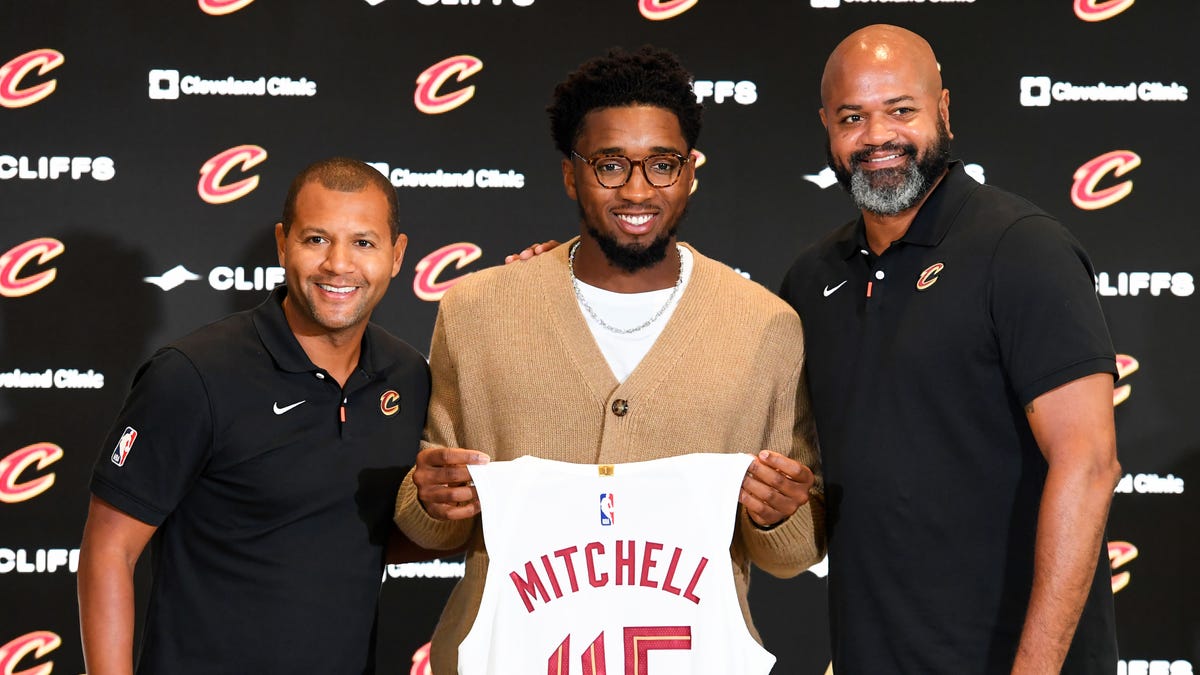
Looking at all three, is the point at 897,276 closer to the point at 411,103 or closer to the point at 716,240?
the point at 716,240

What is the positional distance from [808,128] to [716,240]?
510 mm

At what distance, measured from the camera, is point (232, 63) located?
379 cm

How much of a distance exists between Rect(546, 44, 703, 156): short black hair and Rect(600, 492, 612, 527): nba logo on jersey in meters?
0.73

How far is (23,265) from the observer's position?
3.78 metres

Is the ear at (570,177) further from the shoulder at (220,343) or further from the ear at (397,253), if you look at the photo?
the shoulder at (220,343)

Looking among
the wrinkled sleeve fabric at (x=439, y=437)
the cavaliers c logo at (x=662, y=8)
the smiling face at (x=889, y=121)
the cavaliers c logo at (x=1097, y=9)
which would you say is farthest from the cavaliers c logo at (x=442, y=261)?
Result: the cavaliers c logo at (x=1097, y=9)

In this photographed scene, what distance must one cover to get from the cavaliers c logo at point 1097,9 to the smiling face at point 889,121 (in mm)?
1966

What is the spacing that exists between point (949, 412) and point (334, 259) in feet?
3.95

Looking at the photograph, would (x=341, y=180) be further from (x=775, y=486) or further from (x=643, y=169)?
(x=775, y=486)

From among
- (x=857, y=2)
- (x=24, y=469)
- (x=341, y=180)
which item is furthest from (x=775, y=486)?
(x=24, y=469)

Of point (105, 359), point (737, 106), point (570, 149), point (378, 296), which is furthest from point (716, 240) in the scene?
point (105, 359)

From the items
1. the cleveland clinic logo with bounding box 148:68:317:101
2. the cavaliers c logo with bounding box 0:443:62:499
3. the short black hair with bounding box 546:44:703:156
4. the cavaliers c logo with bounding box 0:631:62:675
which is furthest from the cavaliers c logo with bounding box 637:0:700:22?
the cavaliers c logo with bounding box 0:631:62:675

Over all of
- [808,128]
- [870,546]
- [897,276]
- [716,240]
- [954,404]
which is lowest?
[870,546]

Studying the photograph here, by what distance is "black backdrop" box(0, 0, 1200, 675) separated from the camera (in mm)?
3777
